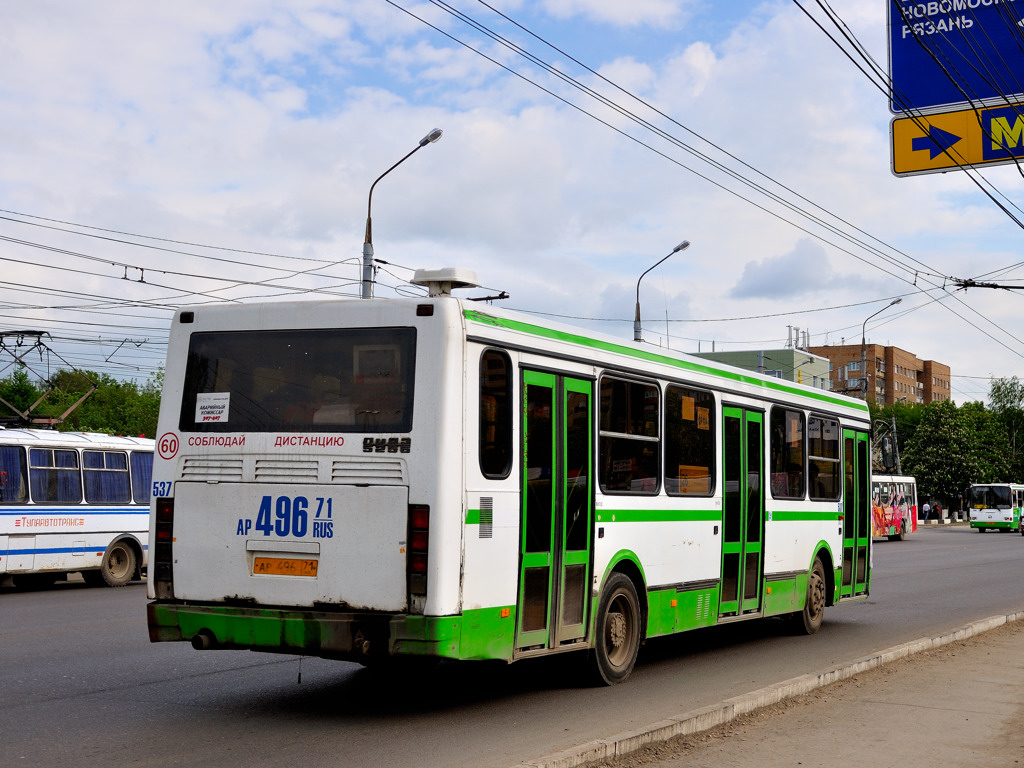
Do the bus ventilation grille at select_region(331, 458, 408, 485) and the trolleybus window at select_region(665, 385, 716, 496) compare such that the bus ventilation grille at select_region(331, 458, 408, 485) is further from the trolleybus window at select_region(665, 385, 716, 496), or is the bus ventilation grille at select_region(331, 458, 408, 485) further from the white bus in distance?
the white bus in distance

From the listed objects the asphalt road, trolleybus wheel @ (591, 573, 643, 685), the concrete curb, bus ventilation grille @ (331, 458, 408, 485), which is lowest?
the asphalt road

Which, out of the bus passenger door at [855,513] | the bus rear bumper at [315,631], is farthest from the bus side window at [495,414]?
the bus passenger door at [855,513]

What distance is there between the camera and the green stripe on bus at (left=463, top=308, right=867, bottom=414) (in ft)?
28.0

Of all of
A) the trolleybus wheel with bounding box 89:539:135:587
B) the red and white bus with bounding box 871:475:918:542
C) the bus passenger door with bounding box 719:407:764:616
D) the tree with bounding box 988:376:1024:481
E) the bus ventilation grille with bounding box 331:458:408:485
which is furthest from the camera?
the tree with bounding box 988:376:1024:481

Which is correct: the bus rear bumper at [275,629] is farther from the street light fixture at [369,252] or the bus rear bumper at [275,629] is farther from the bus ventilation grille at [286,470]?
the street light fixture at [369,252]

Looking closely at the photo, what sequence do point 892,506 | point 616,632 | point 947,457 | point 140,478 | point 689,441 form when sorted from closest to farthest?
point 616,632, point 689,441, point 140,478, point 892,506, point 947,457

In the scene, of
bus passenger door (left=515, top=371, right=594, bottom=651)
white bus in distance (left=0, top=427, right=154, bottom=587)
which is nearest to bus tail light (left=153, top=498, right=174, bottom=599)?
bus passenger door (left=515, top=371, right=594, bottom=651)

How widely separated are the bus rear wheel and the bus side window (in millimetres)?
14934

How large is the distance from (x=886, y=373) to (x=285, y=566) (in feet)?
484

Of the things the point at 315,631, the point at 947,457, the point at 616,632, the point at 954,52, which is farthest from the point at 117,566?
the point at 947,457

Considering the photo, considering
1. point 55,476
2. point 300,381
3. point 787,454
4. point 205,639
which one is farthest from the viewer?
point 55,476

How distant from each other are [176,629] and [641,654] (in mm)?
5496

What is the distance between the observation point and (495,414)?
27.8 feet

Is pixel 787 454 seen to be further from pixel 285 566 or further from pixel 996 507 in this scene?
pixel 996 507
